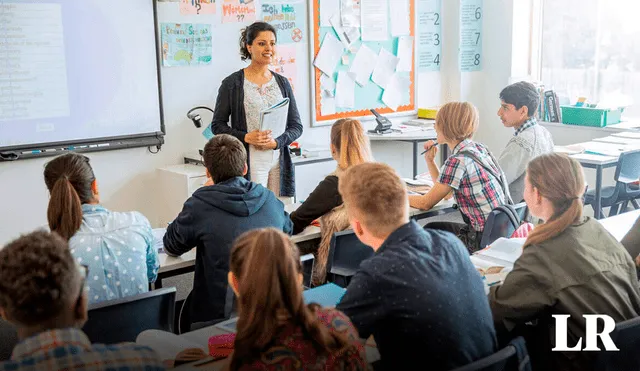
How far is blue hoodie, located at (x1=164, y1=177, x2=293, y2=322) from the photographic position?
2.88 meters

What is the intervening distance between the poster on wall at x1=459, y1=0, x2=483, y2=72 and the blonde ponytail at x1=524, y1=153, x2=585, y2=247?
4563 mm

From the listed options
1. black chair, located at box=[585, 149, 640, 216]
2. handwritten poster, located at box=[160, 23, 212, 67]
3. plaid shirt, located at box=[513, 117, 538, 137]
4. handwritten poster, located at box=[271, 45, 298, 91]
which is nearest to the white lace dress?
handwritten poster, located at box=[160, 23, 212, 67]

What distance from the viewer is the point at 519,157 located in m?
4.18

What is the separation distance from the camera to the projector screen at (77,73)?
14.9ft

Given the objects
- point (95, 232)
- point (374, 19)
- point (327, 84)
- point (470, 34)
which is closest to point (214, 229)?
point (95, 232)

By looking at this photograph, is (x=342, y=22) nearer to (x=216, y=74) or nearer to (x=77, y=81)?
(x=216, y=74)

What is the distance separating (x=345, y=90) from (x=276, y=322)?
4.92 meters

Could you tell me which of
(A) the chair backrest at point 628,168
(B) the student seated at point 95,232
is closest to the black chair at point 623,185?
(A) the chair backrest at point 628,168

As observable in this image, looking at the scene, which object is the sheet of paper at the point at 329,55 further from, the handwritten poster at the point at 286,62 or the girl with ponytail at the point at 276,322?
the girl with ponytail at the point at 276,322

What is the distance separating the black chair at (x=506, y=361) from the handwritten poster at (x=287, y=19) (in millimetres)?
4258

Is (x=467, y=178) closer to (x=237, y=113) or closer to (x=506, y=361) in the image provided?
(x=237, y=113)

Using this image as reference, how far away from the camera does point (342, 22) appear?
6.20 meters

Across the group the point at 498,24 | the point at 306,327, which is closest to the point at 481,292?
the point at 306,327

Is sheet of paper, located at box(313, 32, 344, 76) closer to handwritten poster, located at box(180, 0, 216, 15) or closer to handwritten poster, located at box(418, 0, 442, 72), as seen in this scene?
handwritten poster, located at box(418, 0, 442, 72)
